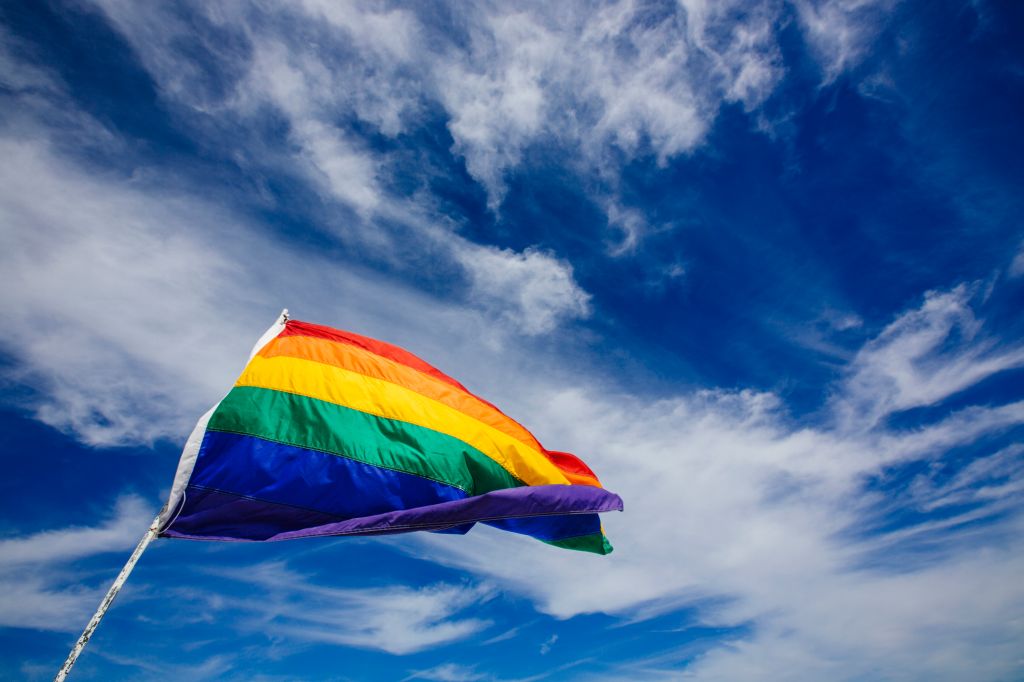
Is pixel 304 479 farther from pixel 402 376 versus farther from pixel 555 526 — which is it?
pixel 555 526

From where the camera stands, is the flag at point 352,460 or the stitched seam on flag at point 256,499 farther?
the flag at point 352,460

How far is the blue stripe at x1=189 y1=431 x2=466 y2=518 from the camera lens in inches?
377

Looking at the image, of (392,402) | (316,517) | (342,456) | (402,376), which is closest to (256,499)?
(316,517)

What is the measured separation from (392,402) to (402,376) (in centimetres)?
120

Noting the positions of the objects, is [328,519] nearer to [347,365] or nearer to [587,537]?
[347,365]

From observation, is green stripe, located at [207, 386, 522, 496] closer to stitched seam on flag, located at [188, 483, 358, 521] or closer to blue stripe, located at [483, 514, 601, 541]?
stitched seam on flag, located at [188, 483, 358, 521]

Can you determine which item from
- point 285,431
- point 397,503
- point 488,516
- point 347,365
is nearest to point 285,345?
point 347,365

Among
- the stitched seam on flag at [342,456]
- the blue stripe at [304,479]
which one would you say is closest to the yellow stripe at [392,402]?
the stitched seam on flag at [342,456]

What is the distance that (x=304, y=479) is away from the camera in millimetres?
10406

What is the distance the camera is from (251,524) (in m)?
9.85

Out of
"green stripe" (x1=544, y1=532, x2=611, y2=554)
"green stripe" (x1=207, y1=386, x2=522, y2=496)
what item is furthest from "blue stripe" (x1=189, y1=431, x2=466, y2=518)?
"green stripe" (x1=544, y1=532, x2=611, y2=554)

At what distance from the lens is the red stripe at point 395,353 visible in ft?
42.7

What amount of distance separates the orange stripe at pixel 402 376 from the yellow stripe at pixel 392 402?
20 cm

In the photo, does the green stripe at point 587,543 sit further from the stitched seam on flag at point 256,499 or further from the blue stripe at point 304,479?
the stitched seam on flag at point 256,499
